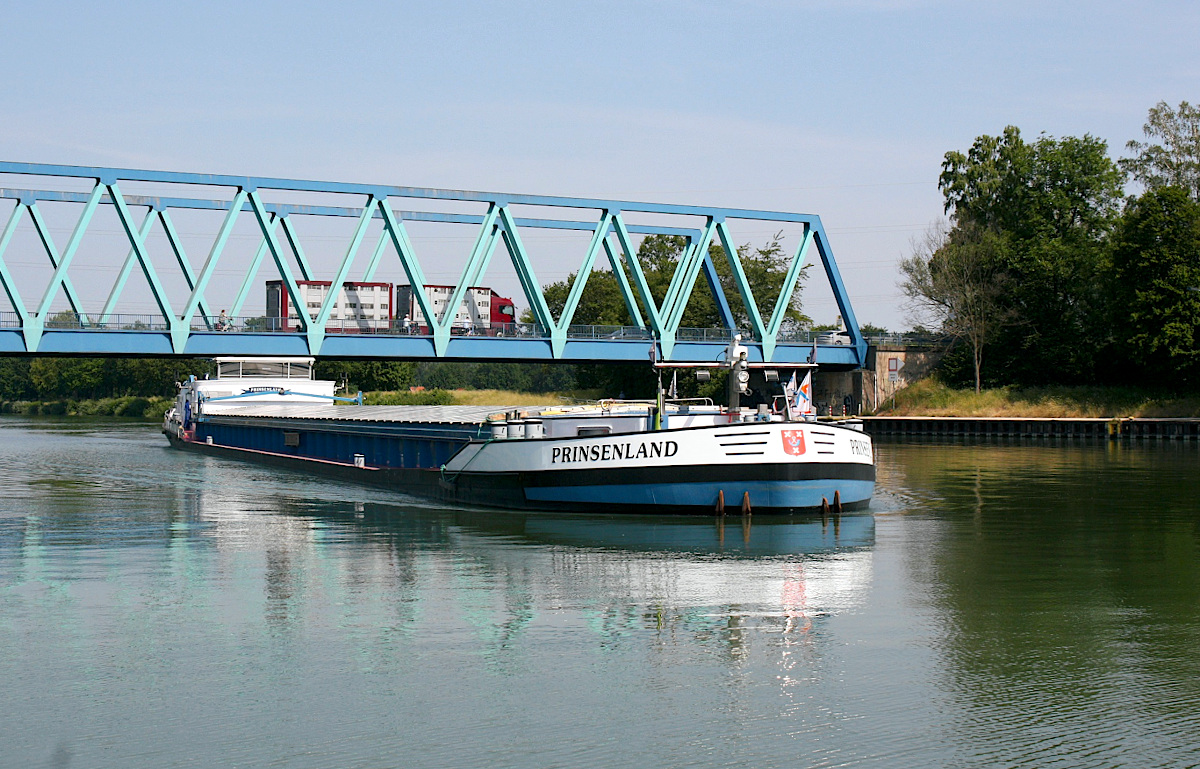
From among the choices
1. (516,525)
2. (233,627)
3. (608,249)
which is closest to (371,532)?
(516,525)

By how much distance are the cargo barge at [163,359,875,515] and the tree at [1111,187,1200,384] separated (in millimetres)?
42638

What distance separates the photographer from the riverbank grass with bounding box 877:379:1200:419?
2450 inches

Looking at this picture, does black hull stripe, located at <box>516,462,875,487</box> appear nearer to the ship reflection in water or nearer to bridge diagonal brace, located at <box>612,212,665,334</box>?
the ship reflection in water

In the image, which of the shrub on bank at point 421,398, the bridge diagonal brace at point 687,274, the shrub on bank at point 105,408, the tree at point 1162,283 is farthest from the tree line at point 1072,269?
the shrub on bank at point 105,408

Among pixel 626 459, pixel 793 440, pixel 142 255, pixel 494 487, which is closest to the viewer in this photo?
pixel 793 440

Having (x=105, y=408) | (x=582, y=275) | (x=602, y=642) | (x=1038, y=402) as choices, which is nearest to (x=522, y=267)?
(x=582, y=275)

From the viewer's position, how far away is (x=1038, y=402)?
66.5 meters

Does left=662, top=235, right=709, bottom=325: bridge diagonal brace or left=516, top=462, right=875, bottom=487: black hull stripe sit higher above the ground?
left=662, top=235, right=709, bottom=325: bridge diagonal brace

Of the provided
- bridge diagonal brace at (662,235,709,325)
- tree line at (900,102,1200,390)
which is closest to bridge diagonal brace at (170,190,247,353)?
bridge diagonal brace at (662,235,709,325)

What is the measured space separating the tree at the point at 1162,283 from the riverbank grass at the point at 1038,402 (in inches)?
69.1

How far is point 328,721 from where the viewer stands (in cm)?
975

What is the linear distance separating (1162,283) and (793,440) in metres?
47.4

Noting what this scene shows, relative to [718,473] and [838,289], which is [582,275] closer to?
[838,289]

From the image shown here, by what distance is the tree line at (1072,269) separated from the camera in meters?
61.8
